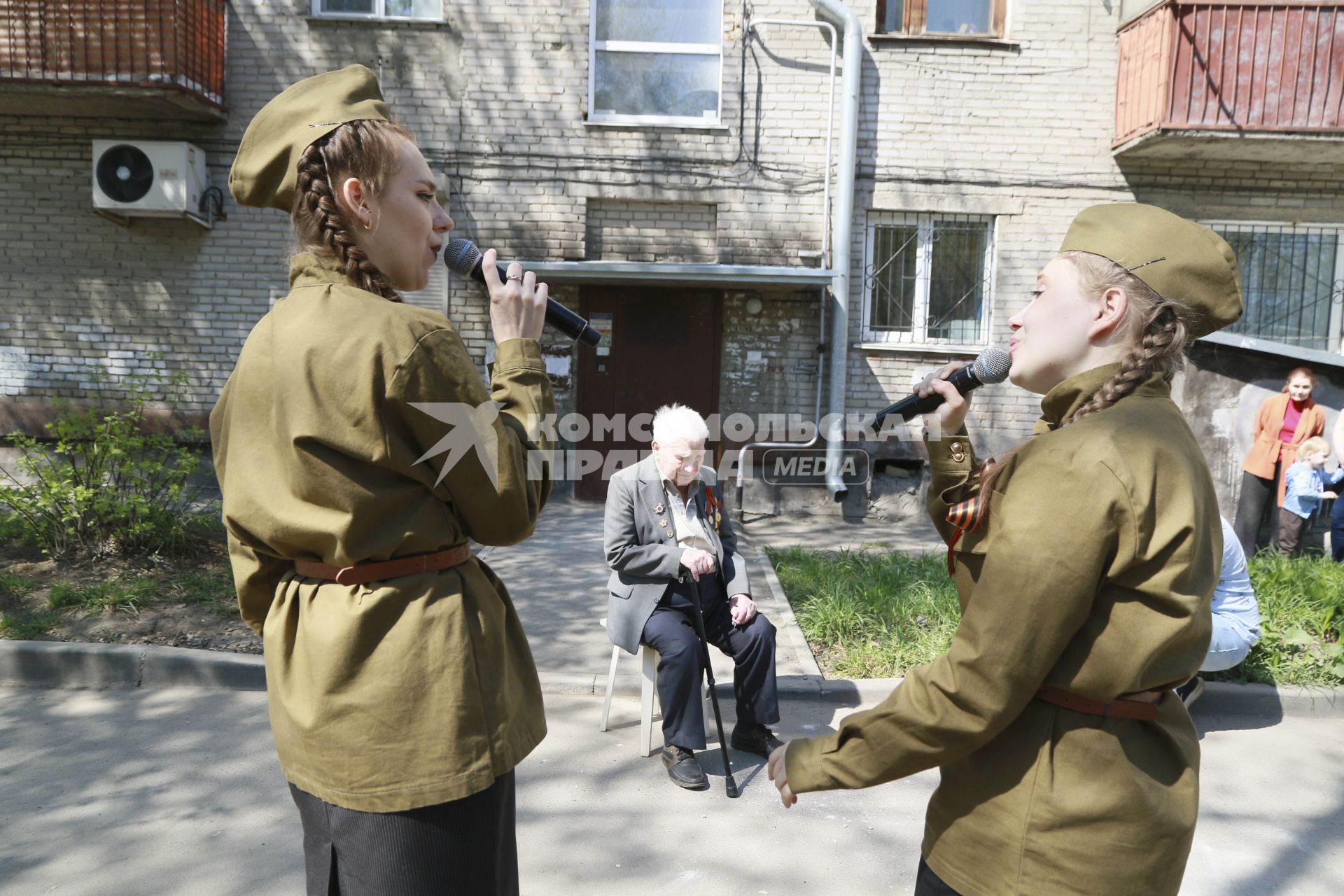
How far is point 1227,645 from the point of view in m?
4.17

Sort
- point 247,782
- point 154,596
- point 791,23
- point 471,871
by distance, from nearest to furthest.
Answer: point 471,871 → point 247,782 → point 154,596 → point 791,23

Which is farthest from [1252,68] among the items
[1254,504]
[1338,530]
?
[1338,530]

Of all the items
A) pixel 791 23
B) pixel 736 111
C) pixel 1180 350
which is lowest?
pixel 1180 350

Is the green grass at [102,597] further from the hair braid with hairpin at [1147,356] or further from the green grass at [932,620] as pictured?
the hair braid with hairpin at [1147,356]

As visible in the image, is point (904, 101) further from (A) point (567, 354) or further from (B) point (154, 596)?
(B) point (154, 596)

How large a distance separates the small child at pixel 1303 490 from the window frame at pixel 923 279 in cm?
364

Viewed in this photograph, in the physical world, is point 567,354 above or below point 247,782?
above

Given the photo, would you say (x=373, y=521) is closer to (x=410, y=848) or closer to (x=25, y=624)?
(x=410, y=848)

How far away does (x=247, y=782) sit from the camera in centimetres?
369

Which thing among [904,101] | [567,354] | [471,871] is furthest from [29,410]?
[471,871]

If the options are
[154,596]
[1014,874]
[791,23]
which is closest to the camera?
[1014,874]

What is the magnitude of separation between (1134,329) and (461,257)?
1309 millimetres

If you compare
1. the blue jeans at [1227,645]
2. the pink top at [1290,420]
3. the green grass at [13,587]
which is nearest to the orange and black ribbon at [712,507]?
the blue jeans at [1227,645]

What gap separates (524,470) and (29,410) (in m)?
11.3
